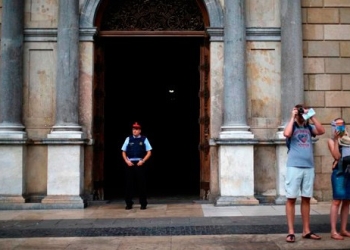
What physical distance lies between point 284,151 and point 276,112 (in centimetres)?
112

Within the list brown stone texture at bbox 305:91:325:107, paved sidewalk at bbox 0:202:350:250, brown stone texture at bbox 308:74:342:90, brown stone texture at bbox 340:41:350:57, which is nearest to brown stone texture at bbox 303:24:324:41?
brown stone texture at bbox 340:41:350:57

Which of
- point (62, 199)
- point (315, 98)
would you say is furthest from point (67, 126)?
point (315, 98)

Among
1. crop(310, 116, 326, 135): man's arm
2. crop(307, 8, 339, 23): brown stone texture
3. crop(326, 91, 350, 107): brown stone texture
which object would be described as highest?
crop(307, 8, 339, 23): brown stone texture

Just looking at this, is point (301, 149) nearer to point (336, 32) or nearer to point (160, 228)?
point (160, 228)

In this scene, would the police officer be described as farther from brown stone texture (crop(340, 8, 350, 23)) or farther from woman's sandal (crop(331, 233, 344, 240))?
brown stone texture (crop(340, 8, 350, 23))

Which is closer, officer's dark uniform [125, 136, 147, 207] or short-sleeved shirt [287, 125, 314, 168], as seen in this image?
short-sleeved shirt [287, 125, 314, 168]

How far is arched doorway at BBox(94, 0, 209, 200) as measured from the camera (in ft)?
44.2

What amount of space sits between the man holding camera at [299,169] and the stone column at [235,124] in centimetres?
408

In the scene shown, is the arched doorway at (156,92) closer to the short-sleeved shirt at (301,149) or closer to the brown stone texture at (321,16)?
the brown stone texture at (321,16)

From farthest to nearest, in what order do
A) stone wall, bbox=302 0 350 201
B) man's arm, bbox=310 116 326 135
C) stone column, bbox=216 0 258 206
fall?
stone wall, bbox=302 0 350 201 → stone column, bbox=216 0 258 206 → man's arm, bbox=310 116 326 135

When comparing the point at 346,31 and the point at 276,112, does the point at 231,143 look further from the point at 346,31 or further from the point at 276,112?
the point at 346,31

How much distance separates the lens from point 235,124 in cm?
1250

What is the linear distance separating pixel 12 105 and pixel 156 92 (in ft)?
47.5

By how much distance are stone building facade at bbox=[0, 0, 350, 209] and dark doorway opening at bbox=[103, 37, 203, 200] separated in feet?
23.4
